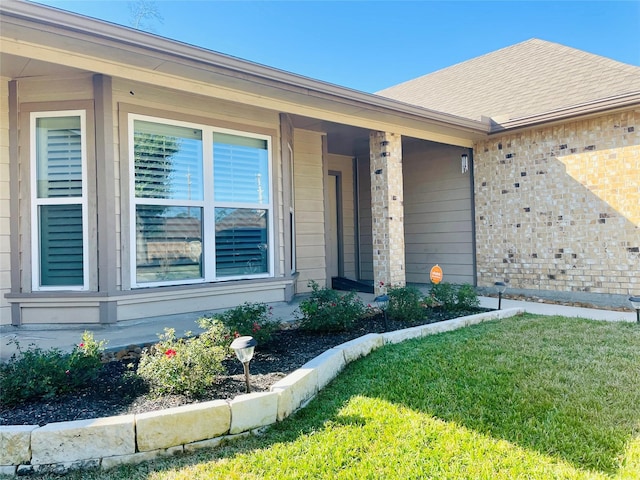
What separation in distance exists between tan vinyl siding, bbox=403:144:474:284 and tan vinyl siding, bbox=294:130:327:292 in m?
2.58

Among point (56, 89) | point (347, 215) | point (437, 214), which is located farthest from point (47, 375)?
point (437, 214)

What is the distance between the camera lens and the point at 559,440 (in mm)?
2354

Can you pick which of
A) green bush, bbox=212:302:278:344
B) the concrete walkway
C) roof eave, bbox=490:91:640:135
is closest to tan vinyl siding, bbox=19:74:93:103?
the concrete walkway

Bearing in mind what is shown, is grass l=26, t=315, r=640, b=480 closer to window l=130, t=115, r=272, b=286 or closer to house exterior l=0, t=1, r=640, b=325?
window l=130, t=115, r=272, b=286

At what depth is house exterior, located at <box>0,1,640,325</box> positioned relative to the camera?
4617 millimetres

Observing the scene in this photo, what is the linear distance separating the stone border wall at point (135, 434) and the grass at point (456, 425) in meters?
0.08

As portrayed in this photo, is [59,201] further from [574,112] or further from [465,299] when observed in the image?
[574,112]

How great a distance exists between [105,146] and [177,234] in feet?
4.16

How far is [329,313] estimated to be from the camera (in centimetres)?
446

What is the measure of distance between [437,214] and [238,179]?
465cm

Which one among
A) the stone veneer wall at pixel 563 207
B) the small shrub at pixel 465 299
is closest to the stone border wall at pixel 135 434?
the small shrub at pixel 465 299

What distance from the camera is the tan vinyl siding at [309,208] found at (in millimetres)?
7215

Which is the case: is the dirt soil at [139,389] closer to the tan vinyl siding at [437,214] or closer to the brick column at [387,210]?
the brick column at [387,210]

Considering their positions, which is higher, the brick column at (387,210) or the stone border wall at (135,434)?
the brick column at (387,210)
